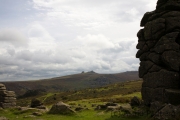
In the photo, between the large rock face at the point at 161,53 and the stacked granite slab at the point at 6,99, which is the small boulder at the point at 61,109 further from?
the stacked granite slab at the point at 6,99

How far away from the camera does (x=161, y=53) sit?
1483 inches

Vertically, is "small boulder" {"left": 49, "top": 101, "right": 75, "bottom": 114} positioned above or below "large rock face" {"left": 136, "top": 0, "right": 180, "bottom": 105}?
below

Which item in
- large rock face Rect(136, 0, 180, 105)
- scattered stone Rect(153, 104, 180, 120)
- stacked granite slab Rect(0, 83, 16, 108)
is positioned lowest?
stacked granite slab Rect(0, 83, 16, 108)

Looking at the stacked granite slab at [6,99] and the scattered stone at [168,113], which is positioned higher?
the scattered stone at [168,113]

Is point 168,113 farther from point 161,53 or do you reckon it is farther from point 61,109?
point 61,109

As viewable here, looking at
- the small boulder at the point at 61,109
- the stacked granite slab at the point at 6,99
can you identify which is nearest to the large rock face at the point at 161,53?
the small boulder at the point at 61,109

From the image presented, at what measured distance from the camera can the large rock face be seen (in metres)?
35.1

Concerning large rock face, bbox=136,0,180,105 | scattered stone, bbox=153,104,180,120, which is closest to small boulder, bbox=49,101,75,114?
large rock face, bbox=136,0,180,105

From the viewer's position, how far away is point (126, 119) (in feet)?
117


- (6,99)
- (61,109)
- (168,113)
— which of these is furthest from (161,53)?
(6,99)

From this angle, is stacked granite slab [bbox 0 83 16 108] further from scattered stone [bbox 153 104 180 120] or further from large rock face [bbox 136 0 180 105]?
scattered stone [bbox 153 104 180 120]

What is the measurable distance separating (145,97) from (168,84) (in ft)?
19.3

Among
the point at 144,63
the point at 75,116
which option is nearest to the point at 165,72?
the point at 144,63

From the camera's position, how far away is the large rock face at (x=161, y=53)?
115ft
